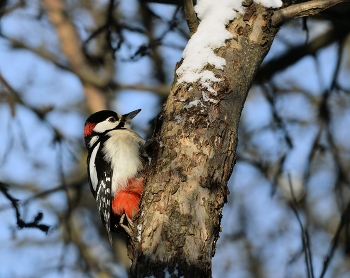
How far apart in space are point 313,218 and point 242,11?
520cm

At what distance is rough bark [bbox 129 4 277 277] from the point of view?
257 cm

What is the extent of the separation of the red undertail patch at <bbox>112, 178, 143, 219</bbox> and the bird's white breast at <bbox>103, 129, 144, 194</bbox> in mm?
43

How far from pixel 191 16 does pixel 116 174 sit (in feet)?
4.95

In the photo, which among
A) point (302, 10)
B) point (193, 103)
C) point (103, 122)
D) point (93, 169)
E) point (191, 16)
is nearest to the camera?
point (193, 103)

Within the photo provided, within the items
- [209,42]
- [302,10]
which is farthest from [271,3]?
[209,42]

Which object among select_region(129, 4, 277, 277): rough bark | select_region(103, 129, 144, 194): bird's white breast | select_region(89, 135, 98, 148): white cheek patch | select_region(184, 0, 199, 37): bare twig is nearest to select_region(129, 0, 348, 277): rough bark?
select_region(129, 4, 277, 277): rough bark

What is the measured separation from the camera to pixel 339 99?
700cm

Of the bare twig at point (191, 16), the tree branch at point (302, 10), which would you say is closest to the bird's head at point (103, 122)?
the bare twig at point (191, 16)

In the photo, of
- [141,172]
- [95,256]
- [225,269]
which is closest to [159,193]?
[141,172]

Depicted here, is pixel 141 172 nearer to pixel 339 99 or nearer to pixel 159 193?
pixel 159 193

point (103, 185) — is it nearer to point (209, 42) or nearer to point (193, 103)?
point (193, 103)

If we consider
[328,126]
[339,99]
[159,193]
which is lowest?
[159,193]

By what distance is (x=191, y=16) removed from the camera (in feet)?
10.6

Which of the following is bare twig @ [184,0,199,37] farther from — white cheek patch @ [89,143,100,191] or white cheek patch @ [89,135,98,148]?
white cheek patch @ [89,135,98,148]
